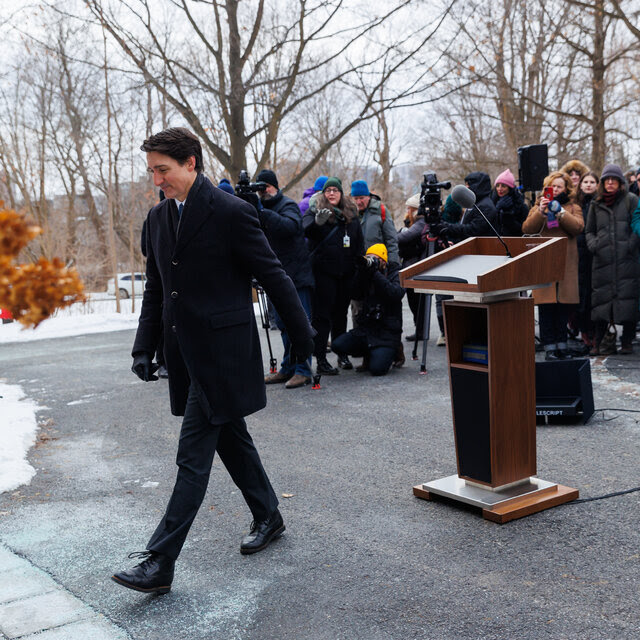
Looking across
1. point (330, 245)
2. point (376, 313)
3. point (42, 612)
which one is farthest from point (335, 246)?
point (42, 612)

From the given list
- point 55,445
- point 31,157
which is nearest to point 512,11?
point 31,157

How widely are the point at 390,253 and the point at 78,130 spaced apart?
905 inches

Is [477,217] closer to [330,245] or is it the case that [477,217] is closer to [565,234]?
[565,234]

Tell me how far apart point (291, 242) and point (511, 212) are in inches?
109

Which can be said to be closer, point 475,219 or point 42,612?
point 42,612

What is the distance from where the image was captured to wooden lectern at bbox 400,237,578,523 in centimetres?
417

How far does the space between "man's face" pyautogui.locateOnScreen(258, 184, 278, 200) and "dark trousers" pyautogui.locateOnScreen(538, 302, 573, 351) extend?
124 inches

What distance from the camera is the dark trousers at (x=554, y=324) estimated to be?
8.67 metres

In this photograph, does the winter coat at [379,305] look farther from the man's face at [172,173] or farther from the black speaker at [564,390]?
the man's face at [172,173]

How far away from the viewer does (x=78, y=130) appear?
28.8 metres

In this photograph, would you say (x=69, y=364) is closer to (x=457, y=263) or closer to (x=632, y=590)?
(x=457, y=263)

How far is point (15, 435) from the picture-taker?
665 cm

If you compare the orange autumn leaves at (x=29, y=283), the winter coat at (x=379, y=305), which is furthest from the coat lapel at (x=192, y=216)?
the winter coat at (x=379, y=305)

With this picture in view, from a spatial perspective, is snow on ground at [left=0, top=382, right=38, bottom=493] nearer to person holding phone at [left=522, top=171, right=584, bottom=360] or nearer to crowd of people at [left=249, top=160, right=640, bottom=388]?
crowd of people at [left=249, top=160, right=640, bottom=388]
